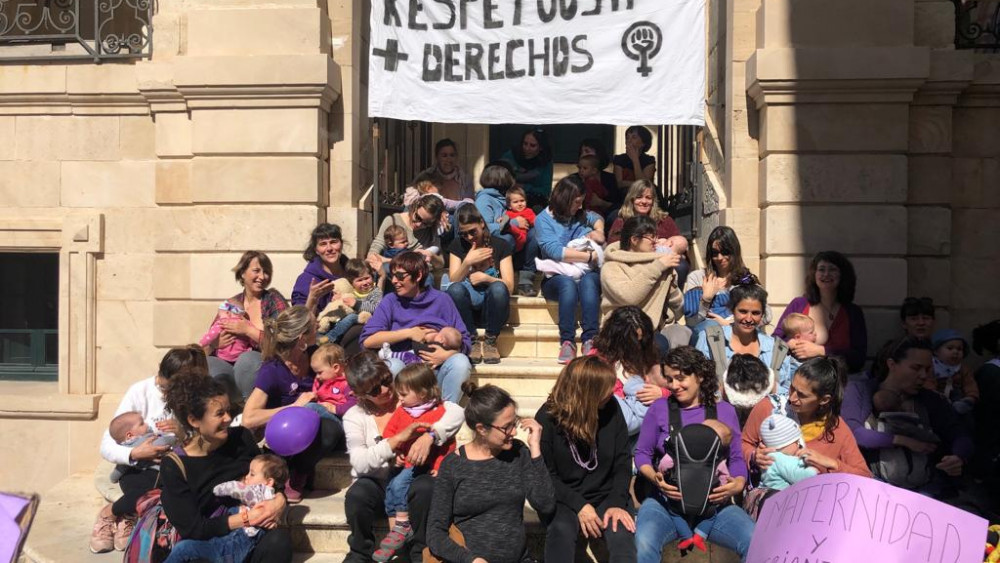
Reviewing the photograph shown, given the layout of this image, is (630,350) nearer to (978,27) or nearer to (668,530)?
(668,530)

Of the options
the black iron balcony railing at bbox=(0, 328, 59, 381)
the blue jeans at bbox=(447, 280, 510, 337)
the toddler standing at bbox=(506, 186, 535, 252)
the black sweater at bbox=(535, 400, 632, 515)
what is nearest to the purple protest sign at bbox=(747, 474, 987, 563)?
the black sweater at bbox=(535, 400, 632, 515)

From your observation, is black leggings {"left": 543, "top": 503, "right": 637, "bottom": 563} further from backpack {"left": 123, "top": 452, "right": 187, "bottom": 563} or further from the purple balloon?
backpack {"left": 123, "top": 452, "right": 187, "bottom": 563}

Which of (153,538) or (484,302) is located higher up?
(484,302)

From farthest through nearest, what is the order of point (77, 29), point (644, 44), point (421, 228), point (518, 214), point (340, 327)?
point (77, 29), point (518, 214), point (644, 44), point (421, 228), point (340, 327)

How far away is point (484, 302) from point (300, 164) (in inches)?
78.5

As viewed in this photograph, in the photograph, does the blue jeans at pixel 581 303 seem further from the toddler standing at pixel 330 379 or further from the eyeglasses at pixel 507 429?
the eyeglasses at pixel 507 429

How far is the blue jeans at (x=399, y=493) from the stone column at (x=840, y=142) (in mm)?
3754

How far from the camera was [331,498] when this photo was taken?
6.93 m

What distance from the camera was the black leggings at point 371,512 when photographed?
6027 millimetres

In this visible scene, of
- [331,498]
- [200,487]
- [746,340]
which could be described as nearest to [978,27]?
[746,340]

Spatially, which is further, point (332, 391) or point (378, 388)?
point (332, 391)

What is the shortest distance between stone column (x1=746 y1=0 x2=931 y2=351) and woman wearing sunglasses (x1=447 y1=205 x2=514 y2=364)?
2268 mm

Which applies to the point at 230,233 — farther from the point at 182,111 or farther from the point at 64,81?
the point at 64,81

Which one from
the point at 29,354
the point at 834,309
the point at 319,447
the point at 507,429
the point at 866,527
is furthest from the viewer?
the point at 29,354
